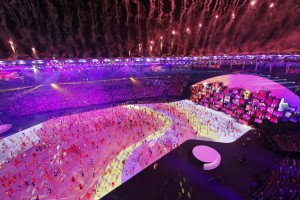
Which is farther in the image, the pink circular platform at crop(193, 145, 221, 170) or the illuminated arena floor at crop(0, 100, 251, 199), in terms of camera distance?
the pink circular platform at crop(193, 145, 221, 170)

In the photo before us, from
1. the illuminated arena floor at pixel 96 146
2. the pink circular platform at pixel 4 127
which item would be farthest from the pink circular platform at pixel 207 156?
the pink circular platform at pixel 4 127

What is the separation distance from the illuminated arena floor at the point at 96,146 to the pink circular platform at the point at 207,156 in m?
3.11

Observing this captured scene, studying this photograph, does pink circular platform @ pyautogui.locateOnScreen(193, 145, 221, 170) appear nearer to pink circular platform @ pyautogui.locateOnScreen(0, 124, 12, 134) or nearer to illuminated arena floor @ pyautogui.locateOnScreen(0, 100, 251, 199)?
illuminated arena floor @ pyautogui.locateOnScreen(0, 100, 251, 199)

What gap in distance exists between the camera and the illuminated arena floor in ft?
59.0

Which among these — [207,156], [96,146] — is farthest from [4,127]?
[207,156]

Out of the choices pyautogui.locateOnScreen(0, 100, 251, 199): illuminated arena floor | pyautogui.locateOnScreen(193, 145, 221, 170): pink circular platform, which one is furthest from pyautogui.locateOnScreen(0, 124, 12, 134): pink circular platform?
pyautogui.locateOnScreen(193, 145, 221, 170): pink circular platform

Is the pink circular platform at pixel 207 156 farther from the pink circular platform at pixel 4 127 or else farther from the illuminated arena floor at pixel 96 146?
the pink circular platform at pixel 4 127

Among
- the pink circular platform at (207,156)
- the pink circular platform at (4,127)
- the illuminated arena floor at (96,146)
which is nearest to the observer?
the illuminated arena floor at (96,146)

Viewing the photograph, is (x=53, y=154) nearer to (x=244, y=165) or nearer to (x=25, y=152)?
(x=25, y=152)

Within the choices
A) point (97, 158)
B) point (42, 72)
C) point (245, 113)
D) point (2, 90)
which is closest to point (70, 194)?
point (97, 158)

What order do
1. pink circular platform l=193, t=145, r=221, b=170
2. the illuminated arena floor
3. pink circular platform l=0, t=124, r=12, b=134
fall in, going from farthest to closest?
pink circular platform l=0, t=124, r=12, b=134, pink circular platform l=193, t=145, r=221, b=170, the illuminated arena floor

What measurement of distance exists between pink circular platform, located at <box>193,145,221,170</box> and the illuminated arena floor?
10.2 ft

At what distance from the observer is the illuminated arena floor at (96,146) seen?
18.0 meters

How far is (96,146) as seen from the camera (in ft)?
79.9
